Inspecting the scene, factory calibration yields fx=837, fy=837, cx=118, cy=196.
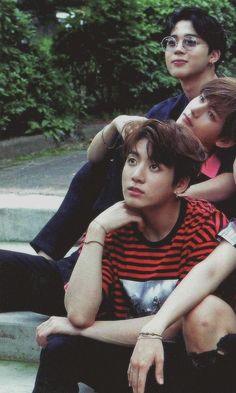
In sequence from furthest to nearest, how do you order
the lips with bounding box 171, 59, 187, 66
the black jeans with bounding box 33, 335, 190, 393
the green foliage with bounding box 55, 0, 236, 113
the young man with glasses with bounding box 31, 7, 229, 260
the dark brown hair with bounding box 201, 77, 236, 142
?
1. the green foliage with bounding box 55, 0, 236, 113
2. the lips with bounding box 171, 59, 187, 66
3. the young man with glasses with bounding box 31, 7, 229, 260
4. the dark brown hair with bounding box 201, 77, 236, 142
5. the black jeans with bounding box 33, 335, 190, 393

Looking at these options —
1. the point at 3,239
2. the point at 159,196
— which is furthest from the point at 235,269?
the point at 3,239

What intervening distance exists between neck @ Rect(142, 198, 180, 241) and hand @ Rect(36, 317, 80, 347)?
16.0 inches

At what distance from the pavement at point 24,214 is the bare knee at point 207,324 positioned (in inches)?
28.3

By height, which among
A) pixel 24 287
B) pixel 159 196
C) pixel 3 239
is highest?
pixel 159 196

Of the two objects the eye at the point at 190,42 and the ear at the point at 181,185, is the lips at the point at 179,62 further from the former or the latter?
the ear at the point at 181,185

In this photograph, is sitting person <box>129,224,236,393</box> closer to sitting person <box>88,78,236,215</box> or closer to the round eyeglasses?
sitting person <box>88,78,236,215</box>

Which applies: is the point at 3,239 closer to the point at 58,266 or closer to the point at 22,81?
the point at 58,266

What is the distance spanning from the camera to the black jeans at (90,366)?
9.08ft

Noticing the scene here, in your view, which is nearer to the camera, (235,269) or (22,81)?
(235,269)

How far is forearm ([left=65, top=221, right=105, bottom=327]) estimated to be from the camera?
9.20 feet

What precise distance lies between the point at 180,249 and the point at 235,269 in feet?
0.65

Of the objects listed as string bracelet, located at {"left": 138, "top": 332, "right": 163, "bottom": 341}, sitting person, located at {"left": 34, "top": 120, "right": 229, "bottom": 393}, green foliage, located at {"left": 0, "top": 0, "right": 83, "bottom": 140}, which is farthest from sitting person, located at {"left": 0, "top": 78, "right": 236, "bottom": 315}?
green foliage, located at {"left": 0, "top": 0, "right": 83, "bottom": 140}

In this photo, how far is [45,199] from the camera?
4.54 meters

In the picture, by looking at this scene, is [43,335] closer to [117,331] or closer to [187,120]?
[117,331]
